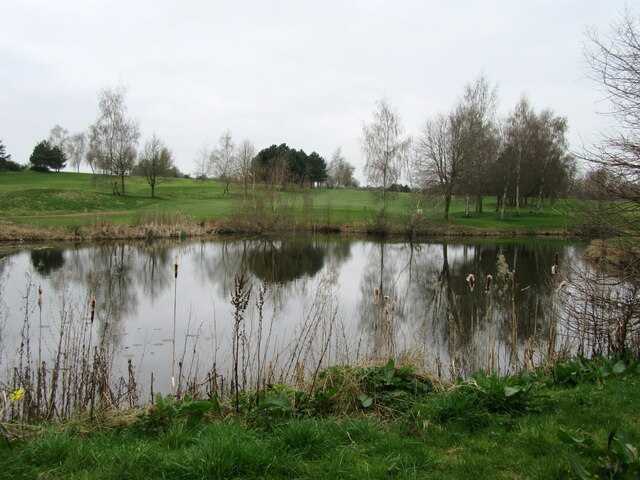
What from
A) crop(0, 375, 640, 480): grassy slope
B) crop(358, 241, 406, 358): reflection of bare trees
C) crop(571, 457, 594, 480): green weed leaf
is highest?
crop(571, 457, 594, 480): green weed leaf

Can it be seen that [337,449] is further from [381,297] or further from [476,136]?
[476,136]

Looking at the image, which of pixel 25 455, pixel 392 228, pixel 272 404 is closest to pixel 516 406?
pixel 272 404

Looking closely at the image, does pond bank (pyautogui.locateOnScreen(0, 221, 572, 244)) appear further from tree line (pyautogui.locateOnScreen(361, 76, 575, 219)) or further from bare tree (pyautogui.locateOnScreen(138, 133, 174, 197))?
bare tree (pyautogui.locateOnScreen(138, 133, 174, 197))

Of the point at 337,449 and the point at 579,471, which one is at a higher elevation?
the point at 579,471

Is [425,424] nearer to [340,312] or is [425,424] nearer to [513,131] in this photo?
[340,312]

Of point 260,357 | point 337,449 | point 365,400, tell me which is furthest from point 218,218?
point 337,449

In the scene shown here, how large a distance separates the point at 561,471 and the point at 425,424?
1065mm

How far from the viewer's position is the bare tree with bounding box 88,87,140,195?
153 ft

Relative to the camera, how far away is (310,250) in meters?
26.7

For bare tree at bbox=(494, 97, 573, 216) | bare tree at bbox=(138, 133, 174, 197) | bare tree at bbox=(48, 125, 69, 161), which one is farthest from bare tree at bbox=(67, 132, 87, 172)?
bare tree at bbox=(494, 97, 573, 216)

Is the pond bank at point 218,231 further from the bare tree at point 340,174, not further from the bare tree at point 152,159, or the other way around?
the bare tree at point 340,174

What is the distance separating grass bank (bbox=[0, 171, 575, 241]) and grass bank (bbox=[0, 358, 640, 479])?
85.7ft

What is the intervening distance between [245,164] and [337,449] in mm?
37098

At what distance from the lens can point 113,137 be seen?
1839 inches
